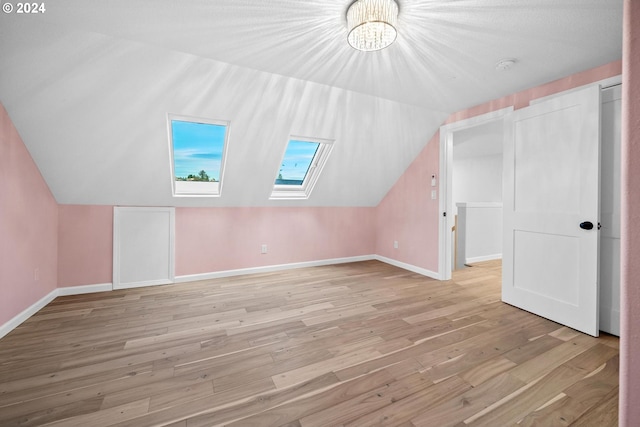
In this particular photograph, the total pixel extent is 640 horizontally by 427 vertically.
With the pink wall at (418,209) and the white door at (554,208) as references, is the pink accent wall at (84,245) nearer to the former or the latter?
the pink wall at (418,209)

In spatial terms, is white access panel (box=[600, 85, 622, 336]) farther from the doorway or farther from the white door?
the white door

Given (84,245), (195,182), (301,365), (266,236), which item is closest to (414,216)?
(266,236)

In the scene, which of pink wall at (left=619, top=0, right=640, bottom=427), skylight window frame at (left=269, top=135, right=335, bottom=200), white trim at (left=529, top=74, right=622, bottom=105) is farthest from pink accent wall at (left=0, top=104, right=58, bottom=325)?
white trim at (left=529, top=74, right=622, bottom=105)

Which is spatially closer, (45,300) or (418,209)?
(45,300)

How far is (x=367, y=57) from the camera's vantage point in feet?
7.47

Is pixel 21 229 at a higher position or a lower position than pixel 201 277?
higher

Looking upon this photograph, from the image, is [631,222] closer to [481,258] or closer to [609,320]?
[609,320]

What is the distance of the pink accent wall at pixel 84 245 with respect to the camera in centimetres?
315

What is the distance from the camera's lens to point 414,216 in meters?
4.23

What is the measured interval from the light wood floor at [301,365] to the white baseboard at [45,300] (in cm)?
8

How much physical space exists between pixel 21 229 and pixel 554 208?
4.77 metres

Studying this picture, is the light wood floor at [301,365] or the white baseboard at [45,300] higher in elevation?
the white baseboard at [45,300]

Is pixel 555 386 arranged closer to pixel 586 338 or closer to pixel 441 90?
pixel 586 338

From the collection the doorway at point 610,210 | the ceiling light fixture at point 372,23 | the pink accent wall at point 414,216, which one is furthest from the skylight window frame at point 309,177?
the doorway at point 610,210
